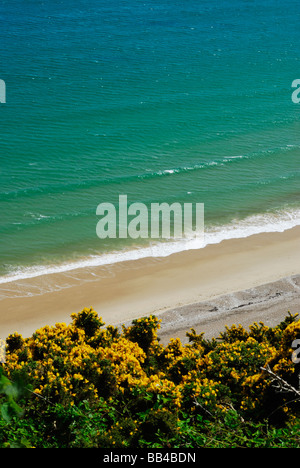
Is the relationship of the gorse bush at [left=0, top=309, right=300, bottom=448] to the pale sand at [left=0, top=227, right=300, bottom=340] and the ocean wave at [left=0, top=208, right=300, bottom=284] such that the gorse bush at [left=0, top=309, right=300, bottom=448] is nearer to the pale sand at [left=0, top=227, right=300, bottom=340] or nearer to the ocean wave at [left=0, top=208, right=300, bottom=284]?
the pale sand at [left=0, top=227, right=300, bottom=340]

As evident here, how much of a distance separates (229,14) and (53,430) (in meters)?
61.9

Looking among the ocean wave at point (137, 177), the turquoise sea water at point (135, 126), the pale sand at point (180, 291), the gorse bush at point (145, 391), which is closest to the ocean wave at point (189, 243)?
the turquoise sea water at point (135, 126)

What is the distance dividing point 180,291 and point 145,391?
1036cm

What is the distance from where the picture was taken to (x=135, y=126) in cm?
3619

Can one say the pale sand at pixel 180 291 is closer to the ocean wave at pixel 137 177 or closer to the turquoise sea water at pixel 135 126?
the turquoise sea water at pixel 135 126

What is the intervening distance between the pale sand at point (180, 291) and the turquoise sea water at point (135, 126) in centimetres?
116

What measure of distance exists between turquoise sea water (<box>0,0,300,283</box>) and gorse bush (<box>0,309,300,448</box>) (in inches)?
362

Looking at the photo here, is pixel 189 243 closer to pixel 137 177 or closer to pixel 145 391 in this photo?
pixel 137 177

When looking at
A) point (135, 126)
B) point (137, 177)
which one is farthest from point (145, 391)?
point (135, 126)

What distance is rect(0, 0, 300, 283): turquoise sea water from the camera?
85.7 feet

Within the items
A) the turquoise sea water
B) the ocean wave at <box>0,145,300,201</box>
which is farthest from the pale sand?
the ocean wave at <box>0,145,300,201</box>

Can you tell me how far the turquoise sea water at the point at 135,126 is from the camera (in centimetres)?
2612

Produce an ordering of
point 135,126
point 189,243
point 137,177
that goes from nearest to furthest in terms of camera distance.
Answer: point 189,243 → point 137,177 → point 135,126
